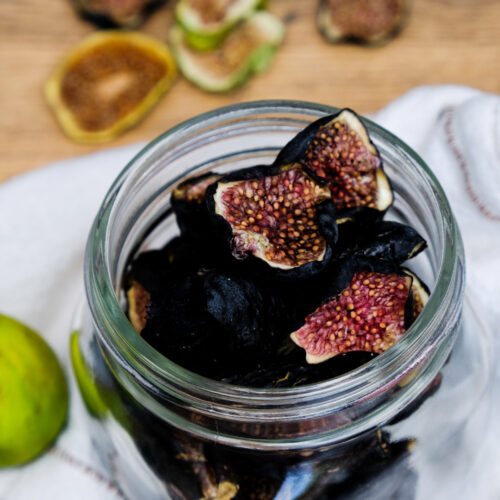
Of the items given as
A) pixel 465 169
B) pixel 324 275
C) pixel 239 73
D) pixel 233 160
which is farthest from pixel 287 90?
pixel 324 275

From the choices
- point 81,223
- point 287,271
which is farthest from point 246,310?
point 81,223

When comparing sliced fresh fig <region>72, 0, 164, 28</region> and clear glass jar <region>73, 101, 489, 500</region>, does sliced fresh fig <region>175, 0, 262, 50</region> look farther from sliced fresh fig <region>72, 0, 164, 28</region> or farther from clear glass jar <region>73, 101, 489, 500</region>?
clear glass jar <region>73, 101, 489, 500</region>

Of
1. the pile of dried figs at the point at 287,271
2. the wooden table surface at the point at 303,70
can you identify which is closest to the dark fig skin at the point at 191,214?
the pile of dried figs at the point at 287,271

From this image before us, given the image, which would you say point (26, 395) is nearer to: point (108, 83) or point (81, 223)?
point (81, 223)

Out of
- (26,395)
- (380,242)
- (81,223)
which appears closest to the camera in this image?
(380,242)

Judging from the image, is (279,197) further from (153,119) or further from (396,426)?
(153,119)

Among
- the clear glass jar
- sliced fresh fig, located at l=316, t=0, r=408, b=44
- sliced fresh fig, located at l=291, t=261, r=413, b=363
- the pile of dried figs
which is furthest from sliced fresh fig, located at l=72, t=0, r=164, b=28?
sliced fresh fig, located at l=291, t=261, r=413, b=363
